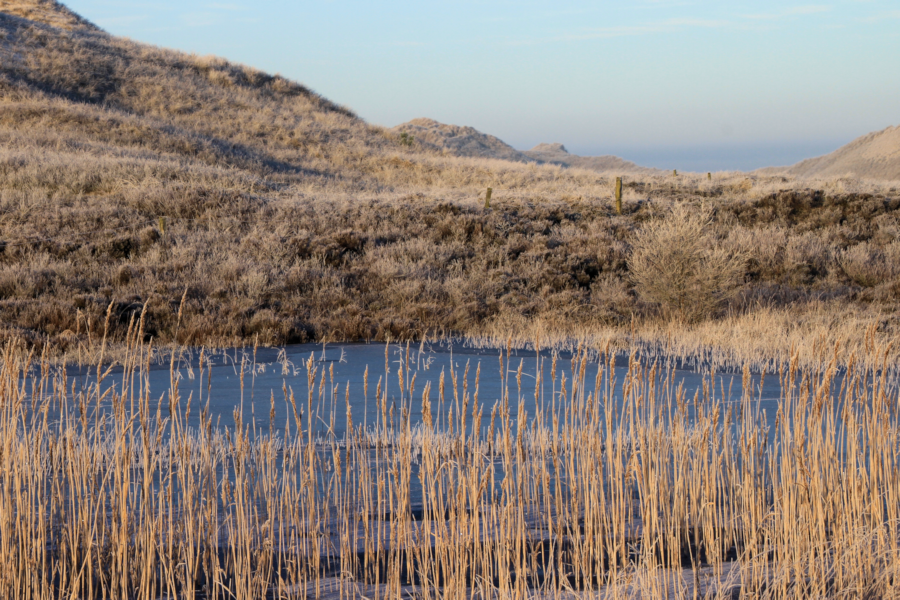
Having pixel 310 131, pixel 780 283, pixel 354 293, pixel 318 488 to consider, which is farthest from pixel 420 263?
pixel 310 131

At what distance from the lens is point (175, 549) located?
11.0 feet

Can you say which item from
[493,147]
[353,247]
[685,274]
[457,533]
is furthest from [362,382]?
[493,147]

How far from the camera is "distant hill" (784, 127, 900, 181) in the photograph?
6781 centimetres

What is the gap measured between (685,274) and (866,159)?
236ft

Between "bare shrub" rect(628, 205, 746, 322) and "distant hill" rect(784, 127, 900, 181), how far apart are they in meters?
55.8

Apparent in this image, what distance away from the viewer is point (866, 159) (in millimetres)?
73250

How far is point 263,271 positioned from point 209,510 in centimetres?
1128

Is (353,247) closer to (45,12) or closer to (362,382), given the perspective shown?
(362,382)

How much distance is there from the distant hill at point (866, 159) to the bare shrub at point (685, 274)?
55.8 metres

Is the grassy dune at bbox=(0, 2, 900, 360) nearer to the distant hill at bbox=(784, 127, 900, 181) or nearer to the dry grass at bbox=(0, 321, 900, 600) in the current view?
the dry grass at bbox=(0, 321, 900, 600)

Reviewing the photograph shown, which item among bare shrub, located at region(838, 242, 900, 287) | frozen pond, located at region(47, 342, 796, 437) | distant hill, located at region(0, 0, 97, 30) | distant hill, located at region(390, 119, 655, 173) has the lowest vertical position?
frozen pond, located at region(47, 342, 796, 437)

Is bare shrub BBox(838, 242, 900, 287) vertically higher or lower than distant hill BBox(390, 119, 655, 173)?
lower

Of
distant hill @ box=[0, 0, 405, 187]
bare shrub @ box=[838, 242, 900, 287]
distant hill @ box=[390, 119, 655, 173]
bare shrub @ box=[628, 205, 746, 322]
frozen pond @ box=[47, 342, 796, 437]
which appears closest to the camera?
frozen pond @ box=[47, 342, 796, 437]

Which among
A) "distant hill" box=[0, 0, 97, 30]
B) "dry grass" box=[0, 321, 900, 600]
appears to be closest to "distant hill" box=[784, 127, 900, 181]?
"distant hill" box=[0, 0, 97, 30]
